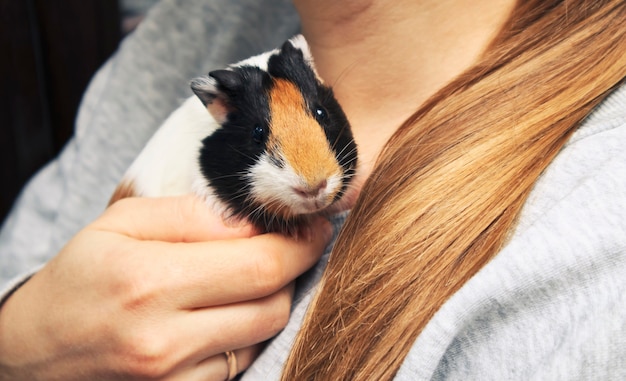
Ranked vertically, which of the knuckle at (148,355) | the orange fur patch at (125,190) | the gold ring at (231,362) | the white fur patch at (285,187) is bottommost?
the knuckle at (148,355)

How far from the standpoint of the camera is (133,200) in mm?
936

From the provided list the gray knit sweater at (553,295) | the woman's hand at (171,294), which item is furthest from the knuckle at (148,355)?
the gray knit sweater at (553,295)

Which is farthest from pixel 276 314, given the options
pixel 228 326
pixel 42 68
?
pixel 42 68

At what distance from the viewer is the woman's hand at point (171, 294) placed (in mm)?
798

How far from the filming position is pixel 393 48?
0.97 metres

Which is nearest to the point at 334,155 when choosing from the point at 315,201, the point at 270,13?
the point at 315,201

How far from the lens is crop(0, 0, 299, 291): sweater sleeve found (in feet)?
4.44

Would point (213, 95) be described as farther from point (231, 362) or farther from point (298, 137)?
point (231, 362)

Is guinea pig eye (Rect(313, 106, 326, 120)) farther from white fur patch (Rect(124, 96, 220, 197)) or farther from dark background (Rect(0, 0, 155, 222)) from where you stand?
dark background (Rect(0, 0, 155, 222))

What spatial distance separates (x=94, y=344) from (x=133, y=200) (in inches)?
8.5

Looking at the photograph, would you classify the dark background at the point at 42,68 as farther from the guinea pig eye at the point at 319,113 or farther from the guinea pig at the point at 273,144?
the guinea pig eye at the point at 319,113

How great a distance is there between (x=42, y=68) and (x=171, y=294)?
1.52 m

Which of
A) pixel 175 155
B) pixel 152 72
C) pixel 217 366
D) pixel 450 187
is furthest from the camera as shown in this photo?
pixel 152 72

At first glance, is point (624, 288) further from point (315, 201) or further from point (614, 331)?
point (315, 201)
